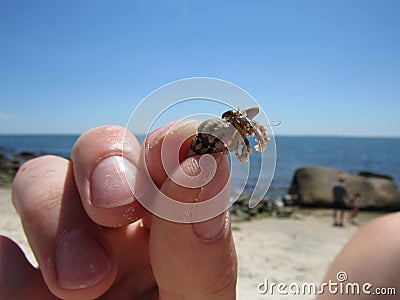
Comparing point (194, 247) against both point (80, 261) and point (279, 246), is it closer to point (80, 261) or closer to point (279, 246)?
point (80, 261)

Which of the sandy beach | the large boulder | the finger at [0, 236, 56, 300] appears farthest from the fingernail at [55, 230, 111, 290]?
the large boulder

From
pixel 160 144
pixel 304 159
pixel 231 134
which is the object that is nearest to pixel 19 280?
pixel 160 144

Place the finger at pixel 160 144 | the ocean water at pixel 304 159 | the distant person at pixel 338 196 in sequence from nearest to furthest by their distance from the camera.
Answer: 1. the finger at pixel 160 144
2. the distant person at pixel 338 196
3. the ocean water at pixel 304 159

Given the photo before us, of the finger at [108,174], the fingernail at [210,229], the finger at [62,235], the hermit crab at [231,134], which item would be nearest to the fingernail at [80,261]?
the finger at [62,235]

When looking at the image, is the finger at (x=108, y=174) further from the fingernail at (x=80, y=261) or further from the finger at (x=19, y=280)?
the finger at (x=19, y=280)

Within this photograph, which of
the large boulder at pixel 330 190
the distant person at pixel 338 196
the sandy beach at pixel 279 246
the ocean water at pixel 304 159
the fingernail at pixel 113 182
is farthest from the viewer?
the ocean water at pixel 304 159

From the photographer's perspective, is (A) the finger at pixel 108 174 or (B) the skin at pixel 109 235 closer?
(B) the skin at pixel 109 235

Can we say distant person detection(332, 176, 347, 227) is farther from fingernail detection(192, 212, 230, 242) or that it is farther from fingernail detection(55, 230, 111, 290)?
fingernail detection(192, 212, 230, 242)

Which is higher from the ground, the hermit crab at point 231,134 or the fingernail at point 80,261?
the hermit crab at point 231,134

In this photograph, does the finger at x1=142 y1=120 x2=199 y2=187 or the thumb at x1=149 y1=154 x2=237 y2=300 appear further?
the finger at x1=142 y1=120 x2=199 y2=187
